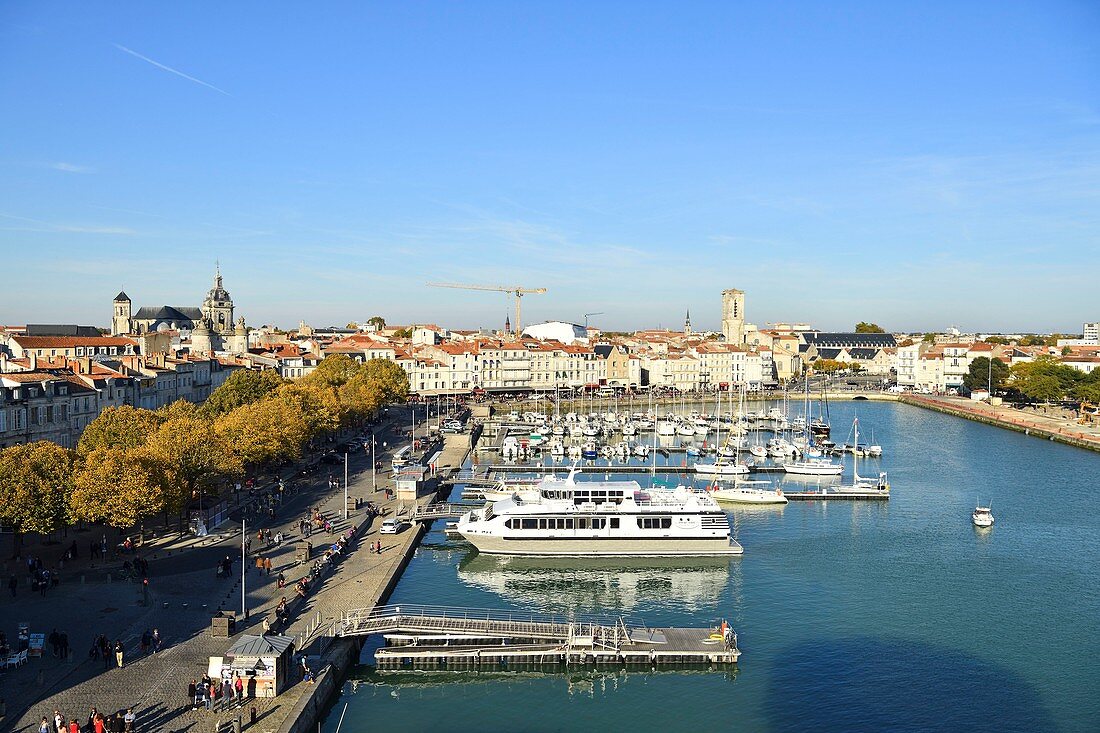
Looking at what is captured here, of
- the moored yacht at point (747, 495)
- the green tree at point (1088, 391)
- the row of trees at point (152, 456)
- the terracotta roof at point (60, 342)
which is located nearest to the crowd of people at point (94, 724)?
the row of trees at point (152, 456)

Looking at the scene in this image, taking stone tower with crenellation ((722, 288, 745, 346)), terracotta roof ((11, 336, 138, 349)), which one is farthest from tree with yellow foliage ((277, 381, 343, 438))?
stone tower with crenellation ((722, 288, 745, 346))

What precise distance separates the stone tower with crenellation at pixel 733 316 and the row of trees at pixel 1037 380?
172ft

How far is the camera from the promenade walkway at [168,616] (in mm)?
17156

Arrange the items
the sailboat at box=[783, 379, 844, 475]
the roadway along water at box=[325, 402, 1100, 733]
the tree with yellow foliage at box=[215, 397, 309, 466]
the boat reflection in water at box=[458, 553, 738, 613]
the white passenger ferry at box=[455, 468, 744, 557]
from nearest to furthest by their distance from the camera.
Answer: the roadway along water at box=[325, 402, 1100, 733] → the boat reflection in water at box=[458, 553, 738, 613] → the white passenger ferry at box=[455, 468, 744, 557] → the tree with yellow foliage at box=[215, 397, 309, 466] → the sailboat at box=[783, 379, 844, 475]

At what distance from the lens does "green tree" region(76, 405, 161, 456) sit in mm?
34594

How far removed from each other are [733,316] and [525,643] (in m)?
136

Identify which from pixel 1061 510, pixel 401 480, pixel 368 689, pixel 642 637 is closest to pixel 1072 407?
pixel 1061 510

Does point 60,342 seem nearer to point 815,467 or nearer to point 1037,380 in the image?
point 815,467

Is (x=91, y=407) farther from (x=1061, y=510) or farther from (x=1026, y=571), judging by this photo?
(x=1061, y=510)

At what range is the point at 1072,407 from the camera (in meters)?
86.9

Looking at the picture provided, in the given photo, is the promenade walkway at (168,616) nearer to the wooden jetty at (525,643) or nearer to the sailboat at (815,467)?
the wooden jetty at (525,643)

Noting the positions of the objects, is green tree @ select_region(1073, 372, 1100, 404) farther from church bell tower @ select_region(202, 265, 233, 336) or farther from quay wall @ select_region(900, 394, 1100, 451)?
church bell tower @ select_region(202, 265, 233, 336)

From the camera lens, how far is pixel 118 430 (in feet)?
117

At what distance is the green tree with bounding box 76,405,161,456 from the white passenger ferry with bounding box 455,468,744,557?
13231 mm
